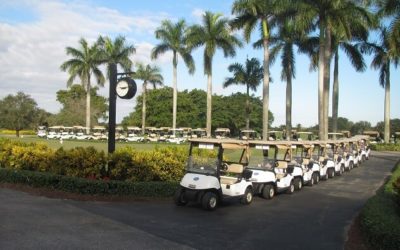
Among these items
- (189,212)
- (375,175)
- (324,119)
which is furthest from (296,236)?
(324,119)

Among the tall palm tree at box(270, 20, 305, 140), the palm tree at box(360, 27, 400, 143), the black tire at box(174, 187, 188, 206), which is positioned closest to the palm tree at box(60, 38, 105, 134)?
the tall palm tree at box(270, 20, 305, 140)

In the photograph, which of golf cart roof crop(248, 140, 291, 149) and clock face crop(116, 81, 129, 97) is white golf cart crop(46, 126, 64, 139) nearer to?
clock face crop(116, 81, 129, 97)

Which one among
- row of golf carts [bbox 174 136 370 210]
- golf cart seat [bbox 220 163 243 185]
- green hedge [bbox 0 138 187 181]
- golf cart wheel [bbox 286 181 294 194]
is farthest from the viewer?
golf cart wheel [bbox 286 181 294 194]

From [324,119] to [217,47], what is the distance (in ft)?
51.5

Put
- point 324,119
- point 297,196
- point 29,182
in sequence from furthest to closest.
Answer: point 324,119 < point 297,196 < point 29,182

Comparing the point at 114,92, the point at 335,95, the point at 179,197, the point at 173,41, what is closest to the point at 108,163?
the point at 114,92

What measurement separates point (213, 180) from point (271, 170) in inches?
124

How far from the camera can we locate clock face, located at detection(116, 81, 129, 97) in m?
12.6

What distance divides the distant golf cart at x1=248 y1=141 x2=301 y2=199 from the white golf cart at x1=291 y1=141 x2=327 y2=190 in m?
0.74

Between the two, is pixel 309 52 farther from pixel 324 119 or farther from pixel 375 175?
pixel 375 175

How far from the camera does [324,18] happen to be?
30094mm

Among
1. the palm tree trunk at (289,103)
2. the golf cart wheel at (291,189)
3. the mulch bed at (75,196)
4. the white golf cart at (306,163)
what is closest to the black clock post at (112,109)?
the mulch bed at (75,196)

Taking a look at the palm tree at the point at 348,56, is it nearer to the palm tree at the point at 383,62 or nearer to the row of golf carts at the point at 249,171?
the palm tree at the point at 383,62

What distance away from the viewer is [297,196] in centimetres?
1388
